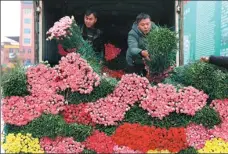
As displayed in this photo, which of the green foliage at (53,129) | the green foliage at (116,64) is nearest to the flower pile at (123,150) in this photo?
the green foliage at (53,129)

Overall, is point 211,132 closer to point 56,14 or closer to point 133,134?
point 133,134

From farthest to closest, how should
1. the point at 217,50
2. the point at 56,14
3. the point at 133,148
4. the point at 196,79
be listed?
1. the point at 217,50
2. the point at 56,14
3. the point at 196,79
4. the point at 133,148

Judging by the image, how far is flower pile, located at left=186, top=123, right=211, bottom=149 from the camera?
5.11m

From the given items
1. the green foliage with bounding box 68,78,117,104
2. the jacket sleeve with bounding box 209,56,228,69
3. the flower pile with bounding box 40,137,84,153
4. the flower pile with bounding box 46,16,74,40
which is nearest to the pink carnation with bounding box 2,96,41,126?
the flower pile with bounding box 40,137,84,153

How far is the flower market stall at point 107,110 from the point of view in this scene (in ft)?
16.6

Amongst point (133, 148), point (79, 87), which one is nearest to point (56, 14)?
point (79, 87)

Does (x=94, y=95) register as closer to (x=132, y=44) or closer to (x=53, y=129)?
(x=53, y=129)

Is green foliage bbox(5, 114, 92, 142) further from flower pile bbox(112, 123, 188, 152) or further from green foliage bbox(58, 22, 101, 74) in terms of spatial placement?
green foliage bbox(58, 22, 101, 74)

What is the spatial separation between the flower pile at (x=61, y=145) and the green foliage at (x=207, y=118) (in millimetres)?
1258

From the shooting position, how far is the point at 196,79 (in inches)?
213

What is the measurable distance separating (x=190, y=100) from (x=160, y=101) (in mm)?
325

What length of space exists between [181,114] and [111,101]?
76 cm

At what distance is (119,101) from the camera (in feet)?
17.3

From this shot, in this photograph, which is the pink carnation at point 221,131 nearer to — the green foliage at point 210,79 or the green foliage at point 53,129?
the green foliage at point 210,79
